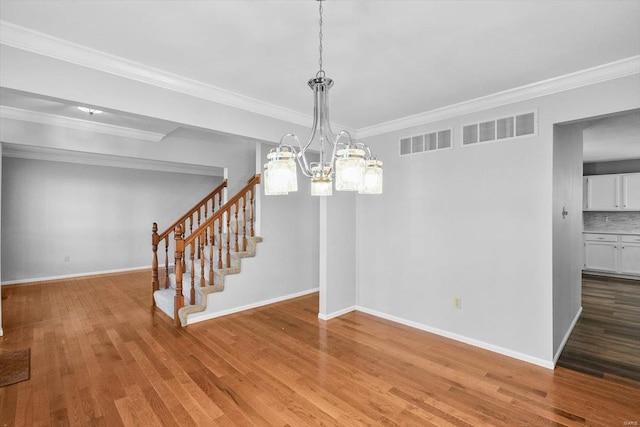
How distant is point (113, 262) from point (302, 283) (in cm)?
472

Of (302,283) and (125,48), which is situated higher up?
(125,48)

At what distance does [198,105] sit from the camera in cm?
288

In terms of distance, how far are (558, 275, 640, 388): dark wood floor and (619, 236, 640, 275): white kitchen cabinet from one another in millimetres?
1127

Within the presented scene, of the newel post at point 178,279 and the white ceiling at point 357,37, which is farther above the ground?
the white ceiling at point 357,37

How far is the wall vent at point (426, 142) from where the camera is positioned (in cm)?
354

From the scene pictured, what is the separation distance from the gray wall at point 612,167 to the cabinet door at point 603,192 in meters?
0.41

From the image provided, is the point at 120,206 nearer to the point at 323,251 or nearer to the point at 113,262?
the point at 113,262

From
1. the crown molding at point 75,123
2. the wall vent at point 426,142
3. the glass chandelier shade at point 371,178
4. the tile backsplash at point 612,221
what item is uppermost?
the crown molding at point 75,123

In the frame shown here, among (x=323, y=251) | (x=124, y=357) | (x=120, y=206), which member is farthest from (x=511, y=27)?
(x=120, y=206)

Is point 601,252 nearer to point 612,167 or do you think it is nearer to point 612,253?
point 612,253

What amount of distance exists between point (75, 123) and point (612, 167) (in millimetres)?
10299

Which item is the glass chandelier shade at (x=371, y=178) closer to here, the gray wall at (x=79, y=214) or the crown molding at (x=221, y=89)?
the crown molding at (x=221, y=89)

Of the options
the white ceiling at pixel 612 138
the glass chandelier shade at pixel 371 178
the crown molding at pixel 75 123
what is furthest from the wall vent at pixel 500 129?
the crown molding at pixel 75 123

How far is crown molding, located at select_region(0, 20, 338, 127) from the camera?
2.03 meters
